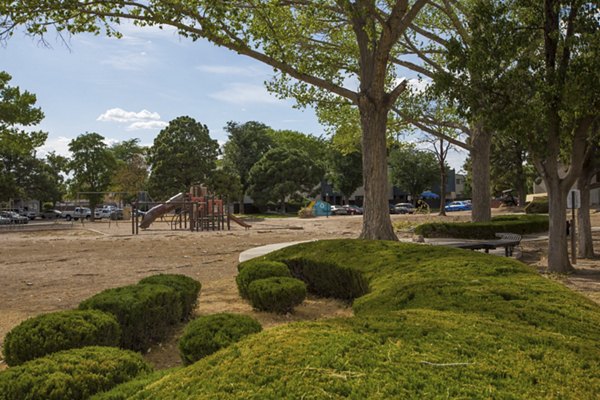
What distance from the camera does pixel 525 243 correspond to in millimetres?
17094

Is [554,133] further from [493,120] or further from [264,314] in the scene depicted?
[264,314]

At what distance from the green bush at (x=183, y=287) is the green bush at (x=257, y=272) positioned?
0.85 metres

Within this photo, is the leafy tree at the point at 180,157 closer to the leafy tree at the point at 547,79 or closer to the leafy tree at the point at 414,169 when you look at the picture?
the leafy tree at the point at 414,169

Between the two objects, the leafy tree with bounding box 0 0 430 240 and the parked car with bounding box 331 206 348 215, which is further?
the parked car with bounding box 331 206 348 215

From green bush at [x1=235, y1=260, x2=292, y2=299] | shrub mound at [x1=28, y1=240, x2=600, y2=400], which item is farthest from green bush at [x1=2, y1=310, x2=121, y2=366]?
green bush at [x1=235, y1=260, x2=292, y2=299]

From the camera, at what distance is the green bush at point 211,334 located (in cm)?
357

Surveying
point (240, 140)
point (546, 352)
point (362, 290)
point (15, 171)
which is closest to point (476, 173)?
point (362, 290)

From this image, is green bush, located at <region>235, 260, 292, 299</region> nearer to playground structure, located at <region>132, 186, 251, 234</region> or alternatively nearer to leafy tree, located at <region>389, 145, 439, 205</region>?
playground structure, located at <region>132, 186, 251, 234</region>

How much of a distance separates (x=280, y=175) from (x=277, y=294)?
160 ft

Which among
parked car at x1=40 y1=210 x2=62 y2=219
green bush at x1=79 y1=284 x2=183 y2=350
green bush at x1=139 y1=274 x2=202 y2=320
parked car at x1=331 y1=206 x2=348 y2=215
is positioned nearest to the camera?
green bush at x1=79 y1=284 x2=183 y2=350

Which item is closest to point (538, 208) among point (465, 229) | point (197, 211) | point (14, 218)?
point (465, 229)

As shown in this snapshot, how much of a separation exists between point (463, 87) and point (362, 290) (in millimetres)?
6241

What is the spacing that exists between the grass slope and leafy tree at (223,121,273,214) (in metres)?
59.1

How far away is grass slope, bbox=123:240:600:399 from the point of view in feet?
6.54
